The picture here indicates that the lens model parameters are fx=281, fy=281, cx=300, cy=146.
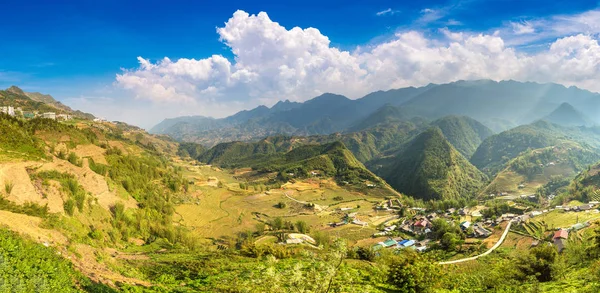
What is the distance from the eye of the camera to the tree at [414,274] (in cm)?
1986

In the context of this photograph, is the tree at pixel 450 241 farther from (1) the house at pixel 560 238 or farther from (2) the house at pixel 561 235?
(2) the house at pixel 561 235

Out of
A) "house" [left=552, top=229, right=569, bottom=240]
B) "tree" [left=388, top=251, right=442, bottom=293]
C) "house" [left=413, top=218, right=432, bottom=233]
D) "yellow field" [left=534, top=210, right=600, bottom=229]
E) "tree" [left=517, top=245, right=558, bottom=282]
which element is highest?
"tree" [left=388, top=251, right=442, bottom=293]

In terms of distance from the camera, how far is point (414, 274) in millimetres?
20562

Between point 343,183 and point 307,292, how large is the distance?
168021 millimetres

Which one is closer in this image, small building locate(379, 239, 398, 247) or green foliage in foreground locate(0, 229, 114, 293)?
green foliage in foreground locate(0, 229, 114, 293)

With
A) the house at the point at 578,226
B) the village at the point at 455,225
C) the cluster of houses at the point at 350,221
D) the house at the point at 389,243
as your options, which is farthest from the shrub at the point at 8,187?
the house at the point at 578,226

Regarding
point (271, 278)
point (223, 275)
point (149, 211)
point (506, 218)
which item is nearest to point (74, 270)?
point (223, 275)

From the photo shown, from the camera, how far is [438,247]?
66.7 meters

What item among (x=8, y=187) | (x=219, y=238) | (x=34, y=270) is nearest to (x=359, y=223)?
(x=219, y=238)

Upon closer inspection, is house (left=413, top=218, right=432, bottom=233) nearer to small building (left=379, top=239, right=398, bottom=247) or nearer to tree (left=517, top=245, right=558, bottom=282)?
small building (left=379, top=239, right=398, bottom=247)

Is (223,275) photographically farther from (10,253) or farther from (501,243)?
(501,243)

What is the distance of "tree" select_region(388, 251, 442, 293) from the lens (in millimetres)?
19859

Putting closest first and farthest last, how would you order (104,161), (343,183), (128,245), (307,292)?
1. (307,292)
2. (128,245)
3. (104,161)
4. (343,183)

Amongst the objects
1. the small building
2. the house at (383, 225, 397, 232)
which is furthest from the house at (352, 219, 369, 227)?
the small building
